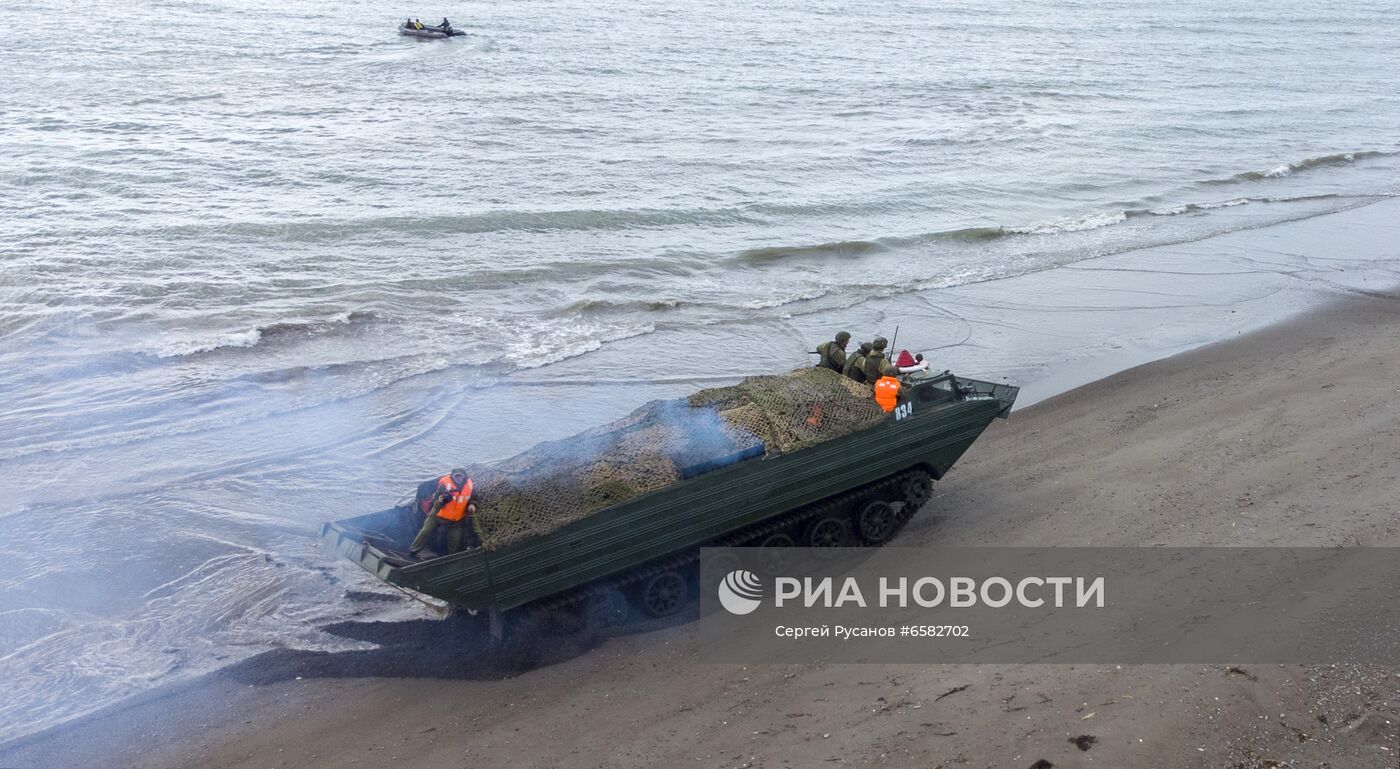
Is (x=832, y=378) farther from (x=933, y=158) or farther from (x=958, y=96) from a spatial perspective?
(x=958, y=96)

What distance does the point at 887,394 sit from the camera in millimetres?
12719

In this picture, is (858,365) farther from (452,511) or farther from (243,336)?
(243,336)

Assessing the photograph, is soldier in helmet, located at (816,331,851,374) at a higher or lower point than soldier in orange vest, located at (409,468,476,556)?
higher

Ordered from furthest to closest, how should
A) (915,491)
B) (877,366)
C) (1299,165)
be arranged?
(1299,165)
(877,366)
(915,491)

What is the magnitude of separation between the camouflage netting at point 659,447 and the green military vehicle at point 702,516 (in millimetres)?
28

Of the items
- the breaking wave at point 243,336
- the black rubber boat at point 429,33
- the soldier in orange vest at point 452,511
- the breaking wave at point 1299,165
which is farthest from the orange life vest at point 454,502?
the black rubber boat at point 429,33

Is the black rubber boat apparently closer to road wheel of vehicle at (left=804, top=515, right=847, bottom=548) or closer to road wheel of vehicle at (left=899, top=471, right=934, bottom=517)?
road wheel of vehicle at (left=899, top=471, right=934, bottom=517)

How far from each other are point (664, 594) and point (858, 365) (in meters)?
3.90

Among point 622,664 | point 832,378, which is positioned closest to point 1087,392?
point 832,378

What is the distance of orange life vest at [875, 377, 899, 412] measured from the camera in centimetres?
1269

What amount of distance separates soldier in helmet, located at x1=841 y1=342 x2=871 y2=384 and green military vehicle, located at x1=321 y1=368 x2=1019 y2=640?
50cm

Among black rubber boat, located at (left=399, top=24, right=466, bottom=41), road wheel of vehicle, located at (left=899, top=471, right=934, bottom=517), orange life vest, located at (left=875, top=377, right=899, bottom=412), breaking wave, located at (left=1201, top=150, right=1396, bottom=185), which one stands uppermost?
black rubber boat, located at (left=399, top=24, right=466, bottom=41)

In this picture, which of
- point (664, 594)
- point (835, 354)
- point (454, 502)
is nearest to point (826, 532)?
point (664, 594)

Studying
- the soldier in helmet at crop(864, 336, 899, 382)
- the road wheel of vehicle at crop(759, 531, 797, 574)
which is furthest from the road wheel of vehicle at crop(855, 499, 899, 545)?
the soldier in helmet at crop(864, 336, 899, 382)
